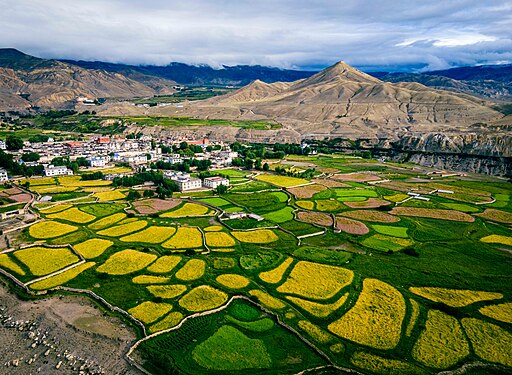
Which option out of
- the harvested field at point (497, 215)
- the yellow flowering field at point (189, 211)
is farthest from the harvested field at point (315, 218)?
the harvested field at point (497, 215)

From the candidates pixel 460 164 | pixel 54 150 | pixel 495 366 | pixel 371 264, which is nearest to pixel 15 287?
pixel 371 264

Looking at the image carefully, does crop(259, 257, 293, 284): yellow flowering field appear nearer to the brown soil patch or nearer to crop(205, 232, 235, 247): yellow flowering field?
crop(205, 232, 235, 247): yellow flowering field

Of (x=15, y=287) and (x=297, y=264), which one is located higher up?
(x=297, y=264)

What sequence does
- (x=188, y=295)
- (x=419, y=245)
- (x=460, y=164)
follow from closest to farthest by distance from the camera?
(x=188, y=295), (x=419, y=245), (x=460, y=164)

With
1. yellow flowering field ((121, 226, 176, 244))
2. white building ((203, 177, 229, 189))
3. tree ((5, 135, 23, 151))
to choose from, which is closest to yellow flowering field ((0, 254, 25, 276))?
yellow flowering field ((121, 226, 176, 244))

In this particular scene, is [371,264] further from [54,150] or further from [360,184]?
[54,150]

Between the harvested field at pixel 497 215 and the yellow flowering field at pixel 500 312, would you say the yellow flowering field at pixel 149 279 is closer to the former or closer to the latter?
the yellow flowering field at pixel 500 312

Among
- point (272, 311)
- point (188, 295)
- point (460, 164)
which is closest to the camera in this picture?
point (272, 311)
